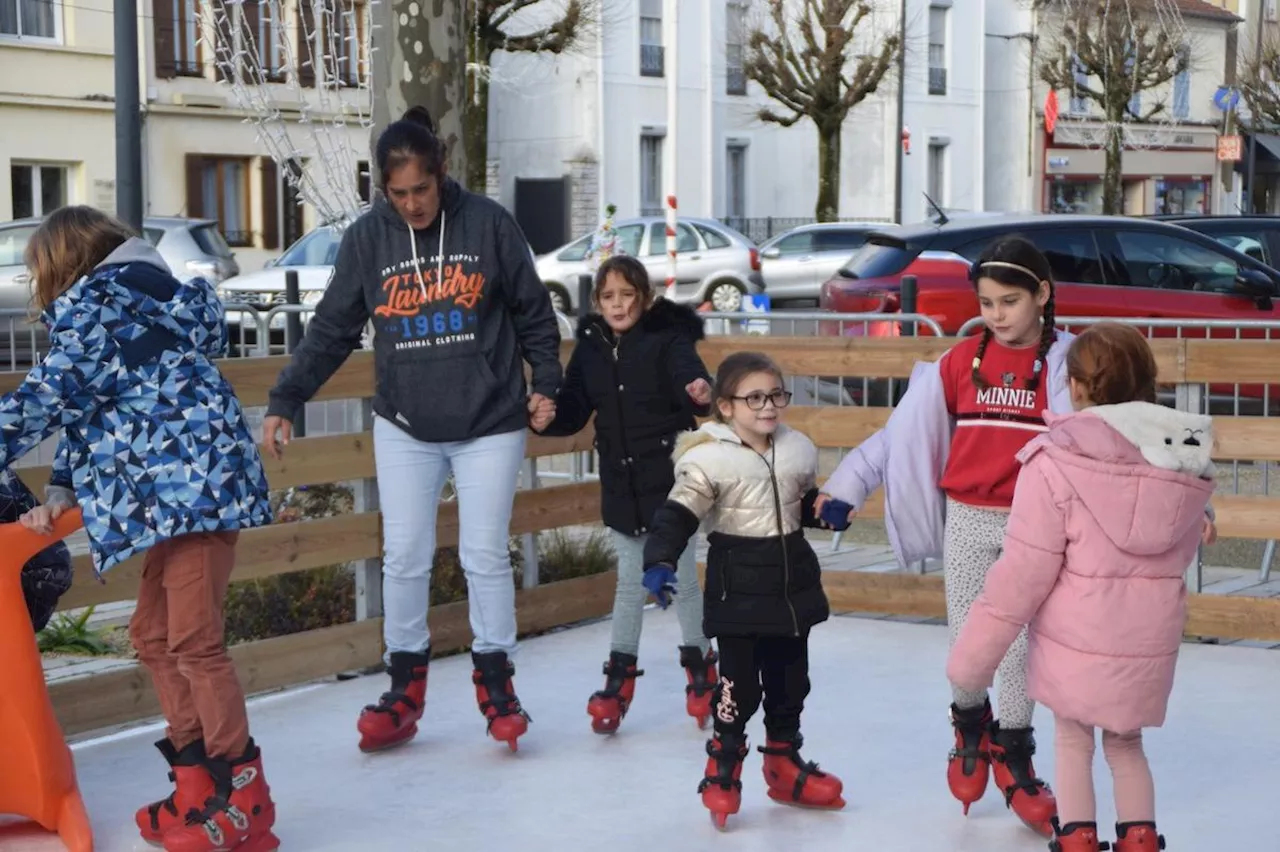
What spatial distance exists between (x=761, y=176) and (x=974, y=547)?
39647 mm

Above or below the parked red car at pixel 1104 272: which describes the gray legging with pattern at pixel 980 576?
below

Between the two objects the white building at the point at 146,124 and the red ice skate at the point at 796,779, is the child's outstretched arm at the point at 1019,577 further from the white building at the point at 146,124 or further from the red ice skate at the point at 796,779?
the white building at the point at 146,124

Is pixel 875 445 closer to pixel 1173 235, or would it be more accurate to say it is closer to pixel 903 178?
pixel 1173 235

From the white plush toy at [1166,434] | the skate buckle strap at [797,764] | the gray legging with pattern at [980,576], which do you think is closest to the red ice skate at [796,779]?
the skate buckle strap at [797,764]

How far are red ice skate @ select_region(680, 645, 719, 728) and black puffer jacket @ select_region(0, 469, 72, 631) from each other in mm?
2126

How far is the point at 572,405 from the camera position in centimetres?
625

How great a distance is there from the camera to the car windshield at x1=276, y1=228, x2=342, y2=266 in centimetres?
2259

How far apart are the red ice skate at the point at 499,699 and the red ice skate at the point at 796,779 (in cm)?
93

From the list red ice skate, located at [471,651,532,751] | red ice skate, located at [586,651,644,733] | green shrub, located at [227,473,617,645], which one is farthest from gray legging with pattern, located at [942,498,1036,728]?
green shrub, located at [227,473,617,645]

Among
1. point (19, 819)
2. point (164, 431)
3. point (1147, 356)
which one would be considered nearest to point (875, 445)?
point (1147, 356)

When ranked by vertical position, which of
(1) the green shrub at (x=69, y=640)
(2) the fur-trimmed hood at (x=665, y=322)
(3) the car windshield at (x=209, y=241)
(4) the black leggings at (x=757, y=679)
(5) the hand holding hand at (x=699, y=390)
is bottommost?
(1) the green shrub at (x=69, y=640)

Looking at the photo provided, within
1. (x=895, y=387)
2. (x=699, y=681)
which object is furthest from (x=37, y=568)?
(x=895, y=387)

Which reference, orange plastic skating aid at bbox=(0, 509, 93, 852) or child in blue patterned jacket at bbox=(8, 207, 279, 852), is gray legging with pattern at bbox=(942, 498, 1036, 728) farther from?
orange plastic skating aid at bbox=(0, 509, 93, 852)

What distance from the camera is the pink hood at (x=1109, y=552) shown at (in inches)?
169
